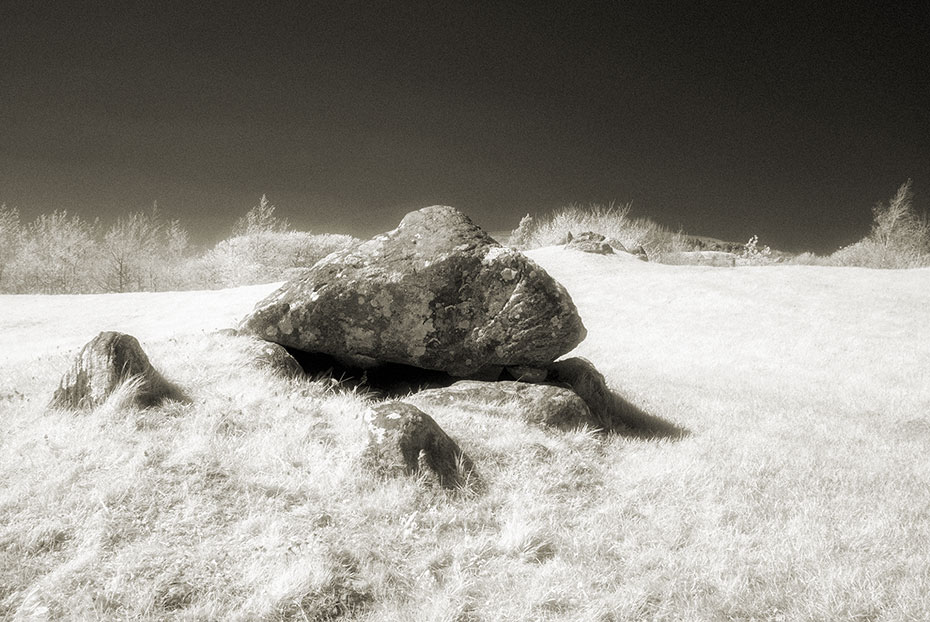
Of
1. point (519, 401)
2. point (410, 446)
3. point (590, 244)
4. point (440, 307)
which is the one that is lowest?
point (410, 446)

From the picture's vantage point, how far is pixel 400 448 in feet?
20.4

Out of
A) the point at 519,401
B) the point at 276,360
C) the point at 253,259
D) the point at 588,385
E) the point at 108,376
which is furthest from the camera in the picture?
the point at 253,259

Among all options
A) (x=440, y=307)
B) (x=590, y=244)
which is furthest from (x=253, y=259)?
(x=440, y=307)

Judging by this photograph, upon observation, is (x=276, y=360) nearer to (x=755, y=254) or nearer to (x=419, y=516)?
(x=419, y=516)

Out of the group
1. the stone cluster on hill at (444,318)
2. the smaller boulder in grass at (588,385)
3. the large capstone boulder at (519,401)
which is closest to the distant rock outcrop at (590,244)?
the smaller boulder in grass at (588,385)

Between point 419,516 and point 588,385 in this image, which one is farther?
point 588,385

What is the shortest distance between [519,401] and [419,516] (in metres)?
3.29

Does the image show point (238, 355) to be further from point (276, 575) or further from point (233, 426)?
point (276, 575)

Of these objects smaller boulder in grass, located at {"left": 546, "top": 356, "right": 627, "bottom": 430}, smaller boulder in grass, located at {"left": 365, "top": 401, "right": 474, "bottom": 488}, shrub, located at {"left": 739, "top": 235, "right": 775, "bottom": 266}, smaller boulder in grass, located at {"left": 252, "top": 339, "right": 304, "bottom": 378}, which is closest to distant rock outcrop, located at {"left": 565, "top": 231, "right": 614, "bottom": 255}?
shrub, located at {"left": 739, "top": 235, "right": 775, "bottom": 266}

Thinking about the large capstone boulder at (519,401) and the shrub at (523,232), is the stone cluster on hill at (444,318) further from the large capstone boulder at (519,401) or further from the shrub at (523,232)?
the shrub at (523,232)

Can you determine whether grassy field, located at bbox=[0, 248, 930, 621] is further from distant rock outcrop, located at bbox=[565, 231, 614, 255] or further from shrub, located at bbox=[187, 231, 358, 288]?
shrub, located at bbox=[187, 231, 358, 288]

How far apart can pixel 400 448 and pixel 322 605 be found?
2147mm

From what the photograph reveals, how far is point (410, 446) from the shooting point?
6297 mm

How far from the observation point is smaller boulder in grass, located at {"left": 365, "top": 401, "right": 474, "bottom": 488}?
6.18 m
